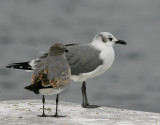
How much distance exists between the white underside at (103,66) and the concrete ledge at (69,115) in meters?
0.70

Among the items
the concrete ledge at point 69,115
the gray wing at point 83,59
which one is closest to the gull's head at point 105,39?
the gray wing at point 83,59

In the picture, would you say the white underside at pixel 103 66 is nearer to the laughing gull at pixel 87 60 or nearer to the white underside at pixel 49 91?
the laughing gull at pixel 87 60

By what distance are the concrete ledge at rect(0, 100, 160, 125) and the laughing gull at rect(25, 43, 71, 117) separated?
0.61 m

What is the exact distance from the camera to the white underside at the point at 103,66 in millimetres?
12273

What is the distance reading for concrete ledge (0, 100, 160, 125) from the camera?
977 cm

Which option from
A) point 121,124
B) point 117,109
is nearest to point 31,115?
point 121,124

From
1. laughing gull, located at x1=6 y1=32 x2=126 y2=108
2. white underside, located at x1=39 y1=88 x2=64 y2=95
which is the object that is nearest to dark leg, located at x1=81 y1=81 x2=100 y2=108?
laughing gull, located at x1=6 y1=32 x2=126 y2=108

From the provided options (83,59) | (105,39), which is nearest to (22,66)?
(83,59)

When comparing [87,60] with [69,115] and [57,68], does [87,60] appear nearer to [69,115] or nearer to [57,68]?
[69,115]

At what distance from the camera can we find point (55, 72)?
9.75 meters

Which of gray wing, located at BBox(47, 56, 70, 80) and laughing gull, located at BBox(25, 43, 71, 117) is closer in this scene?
laughing gull, located at BBox(25, 43, 71, 117)

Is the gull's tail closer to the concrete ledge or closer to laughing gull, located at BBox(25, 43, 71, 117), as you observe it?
the concrete ledge

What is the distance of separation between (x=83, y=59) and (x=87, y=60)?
10 centimetres

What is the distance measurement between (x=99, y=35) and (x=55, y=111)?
261 centimetres
